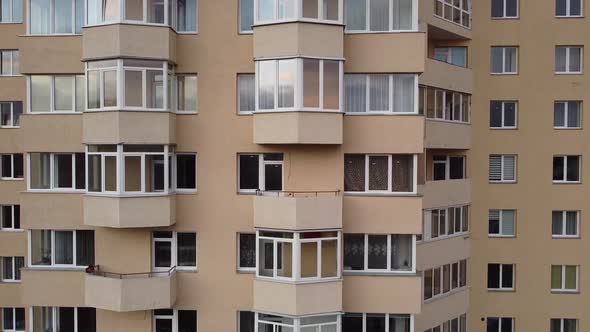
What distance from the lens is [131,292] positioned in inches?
606

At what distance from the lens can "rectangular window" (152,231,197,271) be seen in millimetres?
16359

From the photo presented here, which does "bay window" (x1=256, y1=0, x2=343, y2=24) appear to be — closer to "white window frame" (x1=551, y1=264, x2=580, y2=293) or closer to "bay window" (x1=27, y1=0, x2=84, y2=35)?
"bay window" (x1=27, y1=0, x2=84, y2=35)

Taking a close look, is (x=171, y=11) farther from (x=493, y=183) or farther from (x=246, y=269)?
(x=493, y=183)

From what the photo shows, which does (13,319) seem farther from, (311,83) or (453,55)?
(453,55)

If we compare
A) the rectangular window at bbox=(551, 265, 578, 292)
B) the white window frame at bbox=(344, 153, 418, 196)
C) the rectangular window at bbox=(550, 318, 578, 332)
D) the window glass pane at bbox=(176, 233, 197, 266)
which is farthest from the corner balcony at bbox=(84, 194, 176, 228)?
the rectangular window at bbox=(550, 318, 578, 332)

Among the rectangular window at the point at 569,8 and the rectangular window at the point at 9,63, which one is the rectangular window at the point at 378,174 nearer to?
the rectangular window at the point at 569,8

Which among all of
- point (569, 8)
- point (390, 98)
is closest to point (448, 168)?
point (390, 98)

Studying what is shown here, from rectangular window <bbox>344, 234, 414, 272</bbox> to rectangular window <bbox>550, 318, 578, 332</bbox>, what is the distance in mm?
11422

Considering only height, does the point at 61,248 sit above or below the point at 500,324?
above

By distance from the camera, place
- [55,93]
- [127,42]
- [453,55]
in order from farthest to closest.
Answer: [453,55], [55,93], [127,42]

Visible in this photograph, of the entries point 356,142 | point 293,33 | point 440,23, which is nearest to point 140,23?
point 293,33

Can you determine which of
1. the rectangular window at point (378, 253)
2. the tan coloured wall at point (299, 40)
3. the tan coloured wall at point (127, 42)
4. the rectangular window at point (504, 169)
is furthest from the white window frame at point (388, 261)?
the rectangular window at point (504, 169)

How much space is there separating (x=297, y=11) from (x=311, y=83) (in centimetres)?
208

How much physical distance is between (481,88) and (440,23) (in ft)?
15.1
